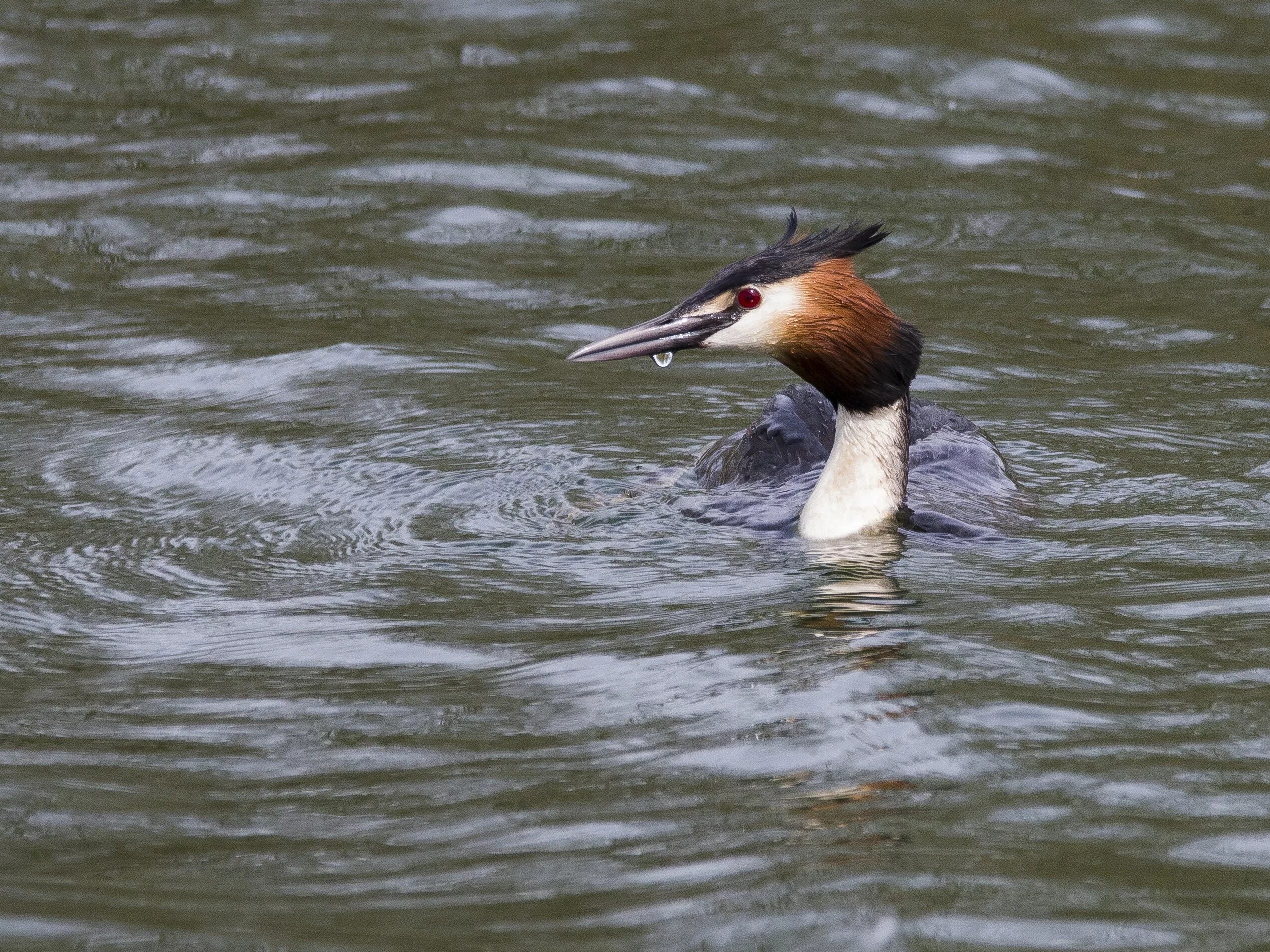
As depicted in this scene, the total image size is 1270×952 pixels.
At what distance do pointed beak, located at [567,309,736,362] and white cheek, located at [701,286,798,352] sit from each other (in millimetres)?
31

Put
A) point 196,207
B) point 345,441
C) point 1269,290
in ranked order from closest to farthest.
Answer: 1. point 345,441
2. point 1269,290
3. point 196,207

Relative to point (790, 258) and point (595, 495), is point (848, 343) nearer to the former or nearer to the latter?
point (790, 258)

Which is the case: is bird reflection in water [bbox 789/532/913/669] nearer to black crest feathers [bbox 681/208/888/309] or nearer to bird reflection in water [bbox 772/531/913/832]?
bird reflection in water [bbox 772/531/913/832]

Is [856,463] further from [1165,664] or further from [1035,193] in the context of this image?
[1035,193]

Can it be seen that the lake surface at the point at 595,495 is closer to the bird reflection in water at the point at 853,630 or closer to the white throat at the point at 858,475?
the bird reflection in water at the point at 853,630

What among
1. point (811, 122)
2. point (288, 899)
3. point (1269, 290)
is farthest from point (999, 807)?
point (811, 122)

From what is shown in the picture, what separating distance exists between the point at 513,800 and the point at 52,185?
25.3ft

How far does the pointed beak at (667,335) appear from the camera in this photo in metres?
5.75

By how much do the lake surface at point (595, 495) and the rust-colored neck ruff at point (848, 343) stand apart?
0.53 m

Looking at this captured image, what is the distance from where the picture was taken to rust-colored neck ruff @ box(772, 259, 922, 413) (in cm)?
595

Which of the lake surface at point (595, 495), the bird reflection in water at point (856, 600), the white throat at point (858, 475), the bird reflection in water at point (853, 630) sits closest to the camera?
the lake surface at point (595, 495)

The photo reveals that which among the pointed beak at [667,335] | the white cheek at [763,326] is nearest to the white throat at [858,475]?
the white cheek at [763,326]

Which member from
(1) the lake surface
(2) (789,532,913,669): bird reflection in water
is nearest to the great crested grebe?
(2) (789,532,913,669): bird reflection in water

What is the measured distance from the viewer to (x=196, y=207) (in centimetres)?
1034
